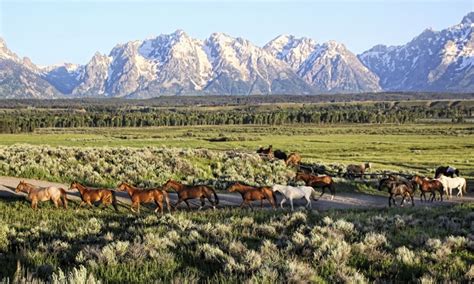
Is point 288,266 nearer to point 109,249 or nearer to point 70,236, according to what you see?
point 109,249

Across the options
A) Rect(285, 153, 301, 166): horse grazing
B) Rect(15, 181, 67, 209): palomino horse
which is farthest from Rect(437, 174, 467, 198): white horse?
Rect(15, 181, 67, 209): palomino horse

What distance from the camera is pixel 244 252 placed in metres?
9.91

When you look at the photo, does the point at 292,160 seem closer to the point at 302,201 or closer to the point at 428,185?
the point at 428,185

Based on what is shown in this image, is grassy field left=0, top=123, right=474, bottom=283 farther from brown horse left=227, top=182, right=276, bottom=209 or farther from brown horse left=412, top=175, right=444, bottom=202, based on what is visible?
brown horse left=412, top=175, right=444, bottom=202

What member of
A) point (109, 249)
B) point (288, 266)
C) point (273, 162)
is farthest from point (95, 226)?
point (273, 162)

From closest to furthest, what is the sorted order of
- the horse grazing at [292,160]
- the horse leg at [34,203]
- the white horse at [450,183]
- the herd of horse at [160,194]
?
the horse leg at [34,203], the herd of horse at [160,194], the white horse at [450,183], the horse grazing at [292,160]

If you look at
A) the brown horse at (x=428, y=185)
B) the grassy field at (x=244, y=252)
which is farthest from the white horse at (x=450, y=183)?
the grassy field at (x=244, y=252)

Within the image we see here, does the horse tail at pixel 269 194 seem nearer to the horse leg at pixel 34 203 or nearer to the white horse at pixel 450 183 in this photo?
the horse leg at pixel 34 203

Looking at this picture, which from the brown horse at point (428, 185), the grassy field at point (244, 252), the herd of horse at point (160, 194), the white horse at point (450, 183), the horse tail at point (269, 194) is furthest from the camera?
the white horse at point (450, 183)

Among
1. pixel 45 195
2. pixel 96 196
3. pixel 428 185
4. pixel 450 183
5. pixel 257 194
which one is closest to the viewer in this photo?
pixel 45 195

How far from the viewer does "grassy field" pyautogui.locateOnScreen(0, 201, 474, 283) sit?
28.2ft

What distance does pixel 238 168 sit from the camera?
3612 cm

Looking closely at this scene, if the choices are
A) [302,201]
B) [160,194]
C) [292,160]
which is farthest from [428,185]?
[292,160]

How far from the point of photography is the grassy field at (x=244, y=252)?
339 inches
